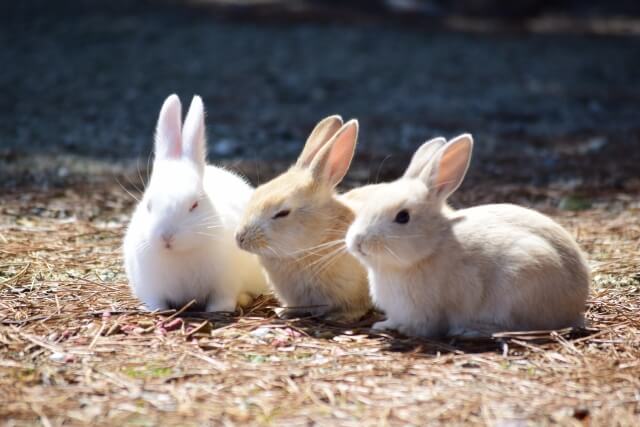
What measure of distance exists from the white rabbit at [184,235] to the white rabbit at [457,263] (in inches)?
27.8

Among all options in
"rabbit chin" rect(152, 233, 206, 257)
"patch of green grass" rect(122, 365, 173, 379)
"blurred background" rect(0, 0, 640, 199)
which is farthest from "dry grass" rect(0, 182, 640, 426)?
"blurred background" rect(0, 0, 640, 199)

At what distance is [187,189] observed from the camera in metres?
4.12

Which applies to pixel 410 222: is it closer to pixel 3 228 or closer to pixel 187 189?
pixel 187 189

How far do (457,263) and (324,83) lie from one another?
7.79 metres

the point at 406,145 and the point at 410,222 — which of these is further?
the point at 406,145

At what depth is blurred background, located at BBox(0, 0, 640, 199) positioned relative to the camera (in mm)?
7988

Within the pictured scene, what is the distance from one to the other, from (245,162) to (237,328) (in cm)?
397

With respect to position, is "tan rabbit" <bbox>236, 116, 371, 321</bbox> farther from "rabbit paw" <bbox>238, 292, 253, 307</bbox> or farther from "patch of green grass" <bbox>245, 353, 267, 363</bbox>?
"patch of green grass" <bbox>245, 353, 267, 363</bbox>

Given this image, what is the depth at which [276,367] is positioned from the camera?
11.4 feet

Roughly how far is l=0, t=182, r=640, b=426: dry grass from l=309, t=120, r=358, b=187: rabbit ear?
0.72 m

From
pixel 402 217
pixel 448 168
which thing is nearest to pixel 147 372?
pixel 402 217

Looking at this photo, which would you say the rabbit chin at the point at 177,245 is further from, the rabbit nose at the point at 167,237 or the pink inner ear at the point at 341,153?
the pink inner ear at the point at 341,153

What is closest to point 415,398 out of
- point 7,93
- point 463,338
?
point 463,338

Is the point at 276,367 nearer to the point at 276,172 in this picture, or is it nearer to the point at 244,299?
the point at 244,299
